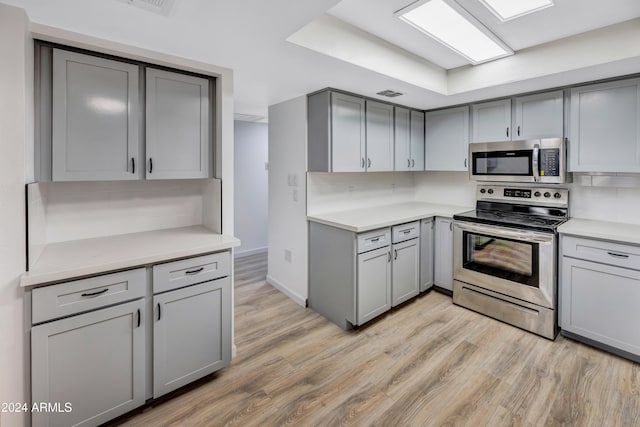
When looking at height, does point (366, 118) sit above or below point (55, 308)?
above

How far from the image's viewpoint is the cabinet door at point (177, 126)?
1961 mm

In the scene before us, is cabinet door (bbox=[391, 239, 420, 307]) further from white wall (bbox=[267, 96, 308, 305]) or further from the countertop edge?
the countertop edge

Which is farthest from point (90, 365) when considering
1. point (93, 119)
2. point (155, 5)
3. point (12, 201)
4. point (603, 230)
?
point (603, 230)

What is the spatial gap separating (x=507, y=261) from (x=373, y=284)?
4.04ft

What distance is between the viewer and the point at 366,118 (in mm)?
3150

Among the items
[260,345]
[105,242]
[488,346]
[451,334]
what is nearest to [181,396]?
[260,345]

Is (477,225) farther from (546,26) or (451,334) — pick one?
(546,26)

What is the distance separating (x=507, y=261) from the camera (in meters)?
2.78

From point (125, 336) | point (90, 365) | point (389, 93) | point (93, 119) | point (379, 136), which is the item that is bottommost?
point (90, 365)

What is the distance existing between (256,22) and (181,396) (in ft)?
7.37

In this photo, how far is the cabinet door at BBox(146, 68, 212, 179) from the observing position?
1.96 meters

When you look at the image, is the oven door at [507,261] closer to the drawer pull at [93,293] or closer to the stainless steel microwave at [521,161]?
the stainless steel microwave at [521,161]

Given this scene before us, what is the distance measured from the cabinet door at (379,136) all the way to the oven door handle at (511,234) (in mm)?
1027

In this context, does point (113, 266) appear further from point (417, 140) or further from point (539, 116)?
point (539, 116)
